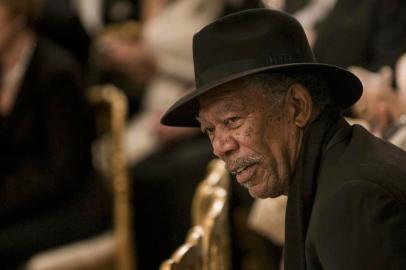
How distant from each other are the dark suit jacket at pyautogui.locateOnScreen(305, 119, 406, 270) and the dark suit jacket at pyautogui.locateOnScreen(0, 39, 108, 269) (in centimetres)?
223

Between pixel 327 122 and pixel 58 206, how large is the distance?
7.31 ft

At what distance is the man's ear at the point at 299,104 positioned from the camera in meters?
2.00

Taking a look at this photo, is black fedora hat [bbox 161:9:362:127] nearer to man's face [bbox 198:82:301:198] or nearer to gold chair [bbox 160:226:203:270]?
man's face [bbox 198:82:301:198]

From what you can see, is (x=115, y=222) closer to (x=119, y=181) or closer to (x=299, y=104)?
(x=119, y=181)

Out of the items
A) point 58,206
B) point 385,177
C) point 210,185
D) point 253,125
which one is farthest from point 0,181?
point 385,177

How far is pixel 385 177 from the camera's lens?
5.95ft

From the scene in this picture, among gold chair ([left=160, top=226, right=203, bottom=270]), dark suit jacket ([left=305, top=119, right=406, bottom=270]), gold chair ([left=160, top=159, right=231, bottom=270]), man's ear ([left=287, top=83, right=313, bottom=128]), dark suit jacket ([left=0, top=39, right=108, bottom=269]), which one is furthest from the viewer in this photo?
dark suit jacket ([left=0, top=39, right=108, bottom=269])

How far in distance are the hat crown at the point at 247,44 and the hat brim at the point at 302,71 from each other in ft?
0.10

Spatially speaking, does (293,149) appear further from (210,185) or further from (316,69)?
(210,185)

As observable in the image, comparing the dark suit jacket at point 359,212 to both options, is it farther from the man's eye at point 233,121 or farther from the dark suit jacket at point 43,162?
the dark suit jacket at point 43,162

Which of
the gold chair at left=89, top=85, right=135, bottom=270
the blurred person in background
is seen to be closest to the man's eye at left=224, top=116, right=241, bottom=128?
the blurred person in background

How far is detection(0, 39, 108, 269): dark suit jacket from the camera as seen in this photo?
396 centimetres

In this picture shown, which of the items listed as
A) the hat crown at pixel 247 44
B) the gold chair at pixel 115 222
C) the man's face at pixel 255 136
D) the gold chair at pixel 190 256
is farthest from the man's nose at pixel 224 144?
the gold chair at pixel 115 222

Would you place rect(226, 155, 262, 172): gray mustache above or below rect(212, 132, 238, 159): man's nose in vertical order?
below
